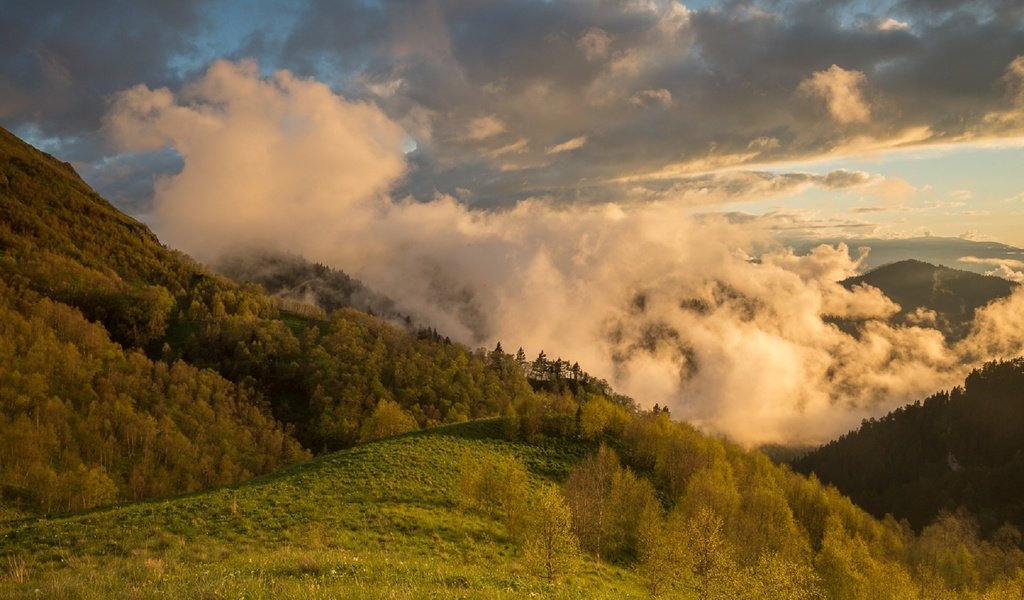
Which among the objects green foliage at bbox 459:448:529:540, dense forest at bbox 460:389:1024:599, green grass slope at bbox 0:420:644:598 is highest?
green grass slope at bbox 0:420:644:598

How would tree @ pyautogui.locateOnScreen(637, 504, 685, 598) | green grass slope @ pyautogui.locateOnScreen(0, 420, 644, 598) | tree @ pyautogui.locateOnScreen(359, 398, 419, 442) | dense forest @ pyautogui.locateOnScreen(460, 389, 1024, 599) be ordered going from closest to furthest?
green grass slope @ pyautogui.locateOnScreen(0, 420, 644, 598), dense forest @ pyautogui.locateOnScreen(460, 389, 1024, 599), tree @ pyautogui.locateOnScreen(637, 504, 685, 598), tree @ pyautogui.locateOnScreen(359, 398, 419, 442)

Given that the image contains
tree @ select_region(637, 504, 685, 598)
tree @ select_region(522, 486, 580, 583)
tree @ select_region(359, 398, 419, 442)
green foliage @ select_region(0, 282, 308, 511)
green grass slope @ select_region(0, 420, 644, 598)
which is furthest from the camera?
tree @ select_region(359, 398, 419, 442)

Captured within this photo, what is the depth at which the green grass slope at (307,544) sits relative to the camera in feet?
56.3

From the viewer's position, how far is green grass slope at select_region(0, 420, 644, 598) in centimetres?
1717

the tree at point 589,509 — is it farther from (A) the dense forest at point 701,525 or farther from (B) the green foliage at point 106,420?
(B) the green foliage at point 106,420

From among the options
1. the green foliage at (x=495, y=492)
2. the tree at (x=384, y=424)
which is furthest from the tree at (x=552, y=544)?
the tree at (x=384, y=424)

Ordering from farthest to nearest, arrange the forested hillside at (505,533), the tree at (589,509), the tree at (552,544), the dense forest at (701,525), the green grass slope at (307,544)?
1. the tree at (589,509)
2. the dense forest at (701,525)
3. the tree at (552,544)
4. the forested hillside at (505,533)
5. the green grass slope at (307,544)

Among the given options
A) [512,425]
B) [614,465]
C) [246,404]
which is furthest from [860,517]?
[246,404]

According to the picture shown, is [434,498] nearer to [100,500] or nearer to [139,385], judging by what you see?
[100,500]

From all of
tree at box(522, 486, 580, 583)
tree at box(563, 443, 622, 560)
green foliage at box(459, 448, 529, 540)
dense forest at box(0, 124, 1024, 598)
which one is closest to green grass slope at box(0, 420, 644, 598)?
green foliage at box(459, 448, 529, 540)

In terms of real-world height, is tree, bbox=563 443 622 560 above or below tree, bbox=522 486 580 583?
below

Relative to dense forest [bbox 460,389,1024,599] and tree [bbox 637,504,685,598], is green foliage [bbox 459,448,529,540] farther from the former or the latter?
tree [bbox 637,504,685,598]

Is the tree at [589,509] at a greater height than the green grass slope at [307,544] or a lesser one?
lesser

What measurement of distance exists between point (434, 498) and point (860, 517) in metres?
89.7
